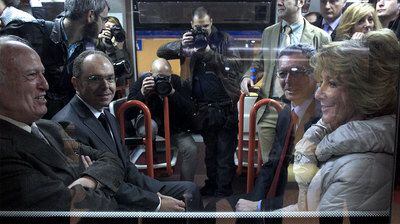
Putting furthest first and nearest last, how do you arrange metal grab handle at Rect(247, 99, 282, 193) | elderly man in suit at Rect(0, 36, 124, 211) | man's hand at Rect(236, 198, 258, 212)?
man's hand at Rect(236, 198, 258, 212) < metal grab handle at Rect(247, 99, 282, 193) < elderly man in suit at Rect(0, 36, 124, 211)

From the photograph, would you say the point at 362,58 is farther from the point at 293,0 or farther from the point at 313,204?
the point at 313,204

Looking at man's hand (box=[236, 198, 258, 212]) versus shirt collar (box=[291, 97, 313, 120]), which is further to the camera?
man's hand (box=[236, 198, 258, 212])

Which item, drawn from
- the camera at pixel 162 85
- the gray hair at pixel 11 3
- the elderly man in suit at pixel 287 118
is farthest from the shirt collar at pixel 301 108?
the gray hair at pixel 11 3

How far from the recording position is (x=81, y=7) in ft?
6.48

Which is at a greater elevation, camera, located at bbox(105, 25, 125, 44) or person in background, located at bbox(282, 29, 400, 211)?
camera, located at bbox(105, 25, 125, 44)

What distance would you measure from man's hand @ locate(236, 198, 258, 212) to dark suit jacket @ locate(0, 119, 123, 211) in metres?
0.61

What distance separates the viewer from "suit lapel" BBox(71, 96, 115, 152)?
6.59 feet

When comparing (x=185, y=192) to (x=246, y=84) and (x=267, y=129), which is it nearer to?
(x=267, y=129)

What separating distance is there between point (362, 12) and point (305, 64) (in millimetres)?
345

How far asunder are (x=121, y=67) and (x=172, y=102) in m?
0.29

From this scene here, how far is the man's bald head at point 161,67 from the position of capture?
197cm

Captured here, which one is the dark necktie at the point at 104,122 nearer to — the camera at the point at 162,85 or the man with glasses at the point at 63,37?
the man with glasses at the point at 63,37

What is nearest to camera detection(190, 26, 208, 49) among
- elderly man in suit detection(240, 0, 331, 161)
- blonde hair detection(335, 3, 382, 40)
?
elderly man in suit detection(240, 0, 331, 161)

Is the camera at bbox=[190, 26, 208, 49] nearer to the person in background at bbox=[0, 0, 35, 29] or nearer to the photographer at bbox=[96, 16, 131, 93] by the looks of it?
the photographer at bbox=[96, 16, 131, 93]
